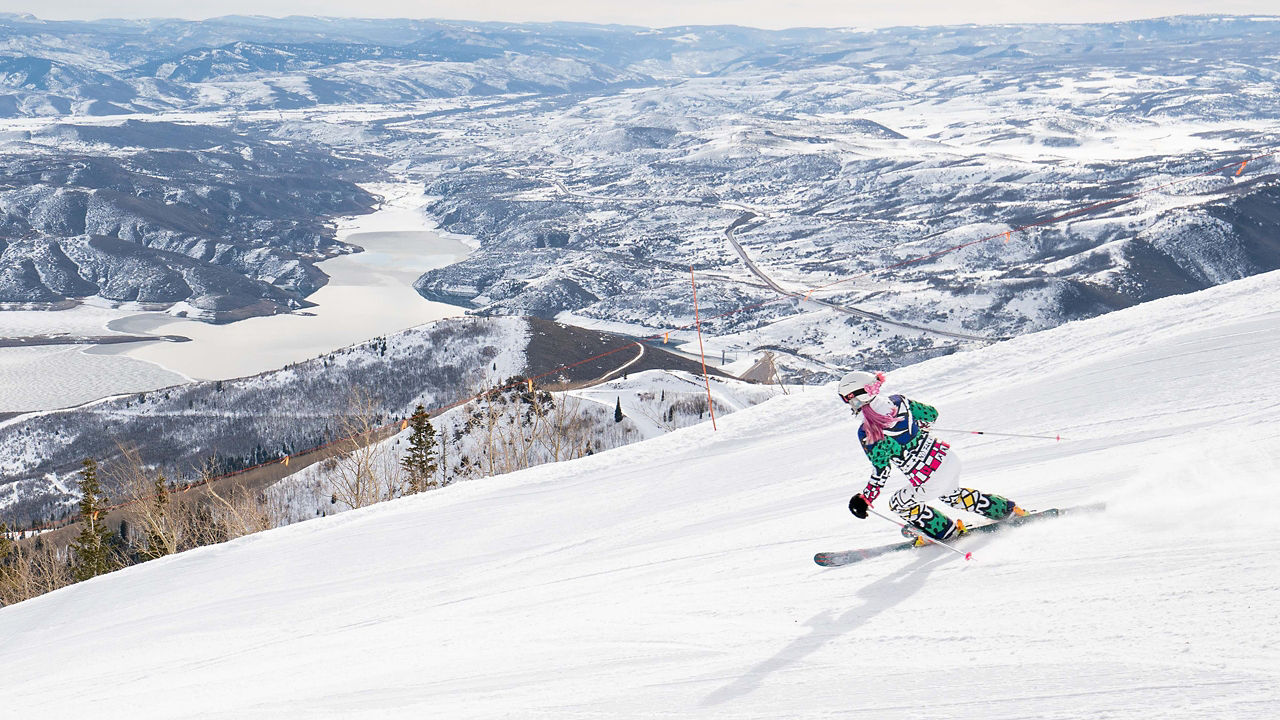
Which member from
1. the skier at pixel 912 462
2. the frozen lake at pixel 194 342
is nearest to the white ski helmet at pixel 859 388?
the skier at pixel 912 462

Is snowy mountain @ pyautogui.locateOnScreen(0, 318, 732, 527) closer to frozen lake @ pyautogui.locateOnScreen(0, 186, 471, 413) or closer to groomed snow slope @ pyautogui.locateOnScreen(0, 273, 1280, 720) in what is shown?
frozen lake @ pyautogui.locateOnScreen(0, 186, 471, 413)

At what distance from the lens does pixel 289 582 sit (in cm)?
1181

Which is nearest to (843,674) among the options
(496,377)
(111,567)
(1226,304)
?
(1226,304)

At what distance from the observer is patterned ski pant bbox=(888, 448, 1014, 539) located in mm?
7484

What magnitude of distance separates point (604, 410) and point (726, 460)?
39391 mm

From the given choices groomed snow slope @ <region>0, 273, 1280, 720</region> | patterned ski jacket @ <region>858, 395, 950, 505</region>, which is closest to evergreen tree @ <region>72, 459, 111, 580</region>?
groomed snow slope @ <region>0, 273, 1280, 720</region>

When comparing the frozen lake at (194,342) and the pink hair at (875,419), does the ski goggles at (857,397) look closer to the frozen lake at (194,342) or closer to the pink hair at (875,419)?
the pink hair at (875,419)

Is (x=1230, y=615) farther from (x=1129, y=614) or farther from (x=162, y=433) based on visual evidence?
(x=162, y=433)

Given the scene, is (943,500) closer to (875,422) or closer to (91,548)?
(875,422)

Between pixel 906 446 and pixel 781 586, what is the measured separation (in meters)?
1.59

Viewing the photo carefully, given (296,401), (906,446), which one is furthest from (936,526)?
(296,401)

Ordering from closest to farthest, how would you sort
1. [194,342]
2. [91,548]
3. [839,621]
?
[839,621] → [91,548] → [194,342]

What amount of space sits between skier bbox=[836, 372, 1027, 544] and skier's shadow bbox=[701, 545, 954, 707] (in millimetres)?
373

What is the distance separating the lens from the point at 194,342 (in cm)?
14112
